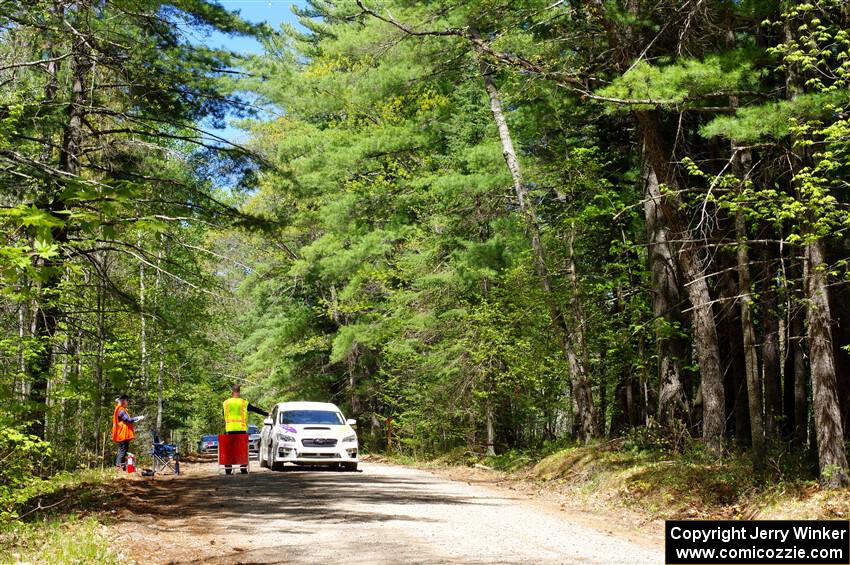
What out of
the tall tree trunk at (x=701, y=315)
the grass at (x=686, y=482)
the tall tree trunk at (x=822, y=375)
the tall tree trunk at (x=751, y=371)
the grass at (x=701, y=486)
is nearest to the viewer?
the grass at (x=701, y=486)

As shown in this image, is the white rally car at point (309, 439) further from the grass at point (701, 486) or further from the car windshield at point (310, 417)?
the grass at point (701, 486)

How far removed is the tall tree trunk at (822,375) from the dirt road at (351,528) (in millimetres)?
3249

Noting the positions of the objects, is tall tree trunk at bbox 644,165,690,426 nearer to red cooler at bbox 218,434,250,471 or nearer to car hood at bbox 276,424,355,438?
car hood at bbox 276,424,355,438

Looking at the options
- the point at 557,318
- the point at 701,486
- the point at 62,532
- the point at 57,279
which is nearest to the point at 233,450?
the point at 57,279

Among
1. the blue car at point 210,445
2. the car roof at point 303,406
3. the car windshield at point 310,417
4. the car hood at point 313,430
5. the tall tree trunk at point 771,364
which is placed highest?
the tall tree trunk at point 771,364

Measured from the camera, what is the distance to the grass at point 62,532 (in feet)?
26.4

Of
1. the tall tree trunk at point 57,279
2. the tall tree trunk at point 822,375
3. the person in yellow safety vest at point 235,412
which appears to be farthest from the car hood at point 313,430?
the tall tree trunk at point 822,375

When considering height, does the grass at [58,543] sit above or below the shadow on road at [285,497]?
above

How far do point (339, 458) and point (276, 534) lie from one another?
1070 cm

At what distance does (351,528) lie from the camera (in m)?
10.2

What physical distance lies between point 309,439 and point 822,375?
480 inches

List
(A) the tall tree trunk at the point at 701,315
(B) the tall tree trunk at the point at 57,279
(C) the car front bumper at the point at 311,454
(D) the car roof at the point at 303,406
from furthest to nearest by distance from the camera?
(D) the car roof at the point at 303,406
(C) the car front bumper at the point at 311,454
(A) the tall tree trunk at the point at 701,315
(B) the tall tree trunk at the point at 57,279

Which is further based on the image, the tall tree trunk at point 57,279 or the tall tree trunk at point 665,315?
the tall tree trunk at point 665,315

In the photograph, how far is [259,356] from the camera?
40125mm
